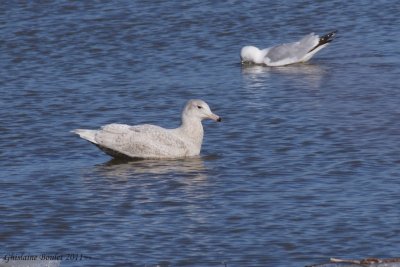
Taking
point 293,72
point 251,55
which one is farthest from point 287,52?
point 251,55

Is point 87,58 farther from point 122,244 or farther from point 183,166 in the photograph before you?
point 122,244

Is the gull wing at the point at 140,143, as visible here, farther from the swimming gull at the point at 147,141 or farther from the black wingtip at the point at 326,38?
the black wingtip at the point at 326,38

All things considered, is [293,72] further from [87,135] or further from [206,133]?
[87,135]

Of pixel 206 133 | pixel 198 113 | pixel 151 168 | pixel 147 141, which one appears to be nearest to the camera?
pixel 151 168

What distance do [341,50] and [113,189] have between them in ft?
28.3

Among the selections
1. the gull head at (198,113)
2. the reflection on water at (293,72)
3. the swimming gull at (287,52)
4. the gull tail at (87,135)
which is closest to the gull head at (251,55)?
the swimming gull at (287,52)

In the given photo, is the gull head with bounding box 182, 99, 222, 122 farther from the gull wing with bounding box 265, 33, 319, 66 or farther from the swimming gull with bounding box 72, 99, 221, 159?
the gull wing with bounding box 265, 33, 319, 66

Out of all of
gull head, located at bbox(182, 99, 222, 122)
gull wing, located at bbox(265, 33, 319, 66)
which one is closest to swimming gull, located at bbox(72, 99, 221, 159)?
gull head, located at bbox(182, 99, 222, 122)

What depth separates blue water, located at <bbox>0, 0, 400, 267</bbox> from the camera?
1029cm

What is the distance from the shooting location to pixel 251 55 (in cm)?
1891

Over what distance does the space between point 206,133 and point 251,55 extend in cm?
428

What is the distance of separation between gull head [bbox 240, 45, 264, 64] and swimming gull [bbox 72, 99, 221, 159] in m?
5.38

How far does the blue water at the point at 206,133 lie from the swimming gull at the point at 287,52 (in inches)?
6.7

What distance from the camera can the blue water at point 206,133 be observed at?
Result: 33.8 feet
